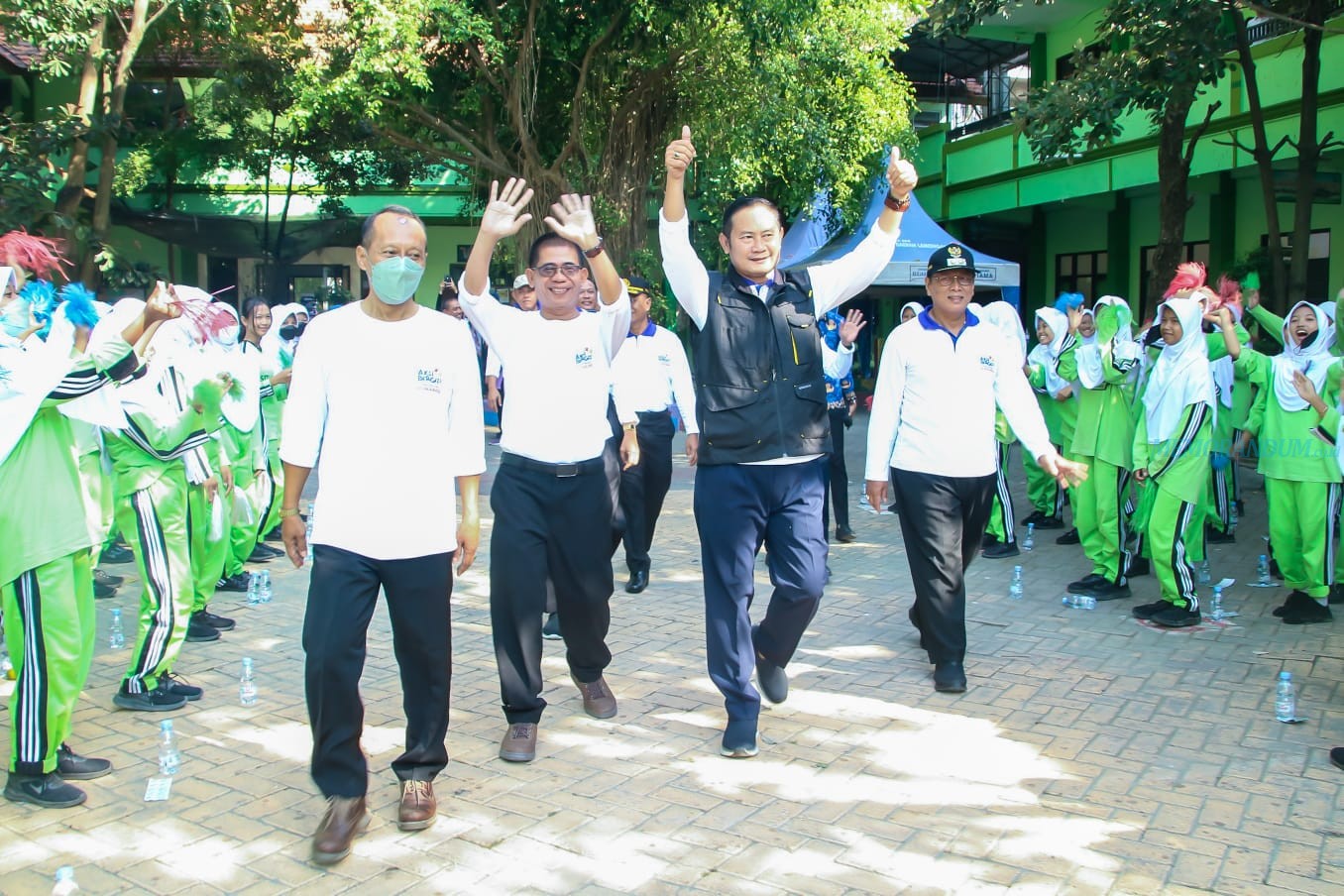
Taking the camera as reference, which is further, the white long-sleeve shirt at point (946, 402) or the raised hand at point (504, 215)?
the white long-sleeve shirt at point (946, 402)

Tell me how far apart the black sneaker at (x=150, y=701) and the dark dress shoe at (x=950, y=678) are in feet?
11.4

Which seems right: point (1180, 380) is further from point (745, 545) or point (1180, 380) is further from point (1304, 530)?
point (745, 545)

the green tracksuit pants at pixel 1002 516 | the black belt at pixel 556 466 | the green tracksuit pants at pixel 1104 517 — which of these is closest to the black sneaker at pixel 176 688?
the black belt at pixel 556 466

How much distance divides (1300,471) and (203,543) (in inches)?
238

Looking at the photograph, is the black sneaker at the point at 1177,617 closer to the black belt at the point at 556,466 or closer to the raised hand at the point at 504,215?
the black belt at the point at 556,466

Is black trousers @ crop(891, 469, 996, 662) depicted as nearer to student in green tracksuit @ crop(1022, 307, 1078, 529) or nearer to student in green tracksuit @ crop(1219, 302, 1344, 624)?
student in green tracksuit @ crop(1219, 302, 1344, 624)

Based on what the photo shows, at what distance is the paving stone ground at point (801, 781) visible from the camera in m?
3.58

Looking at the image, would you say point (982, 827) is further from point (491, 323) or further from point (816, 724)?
point (491, 323)

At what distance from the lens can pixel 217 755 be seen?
4609 millimetres

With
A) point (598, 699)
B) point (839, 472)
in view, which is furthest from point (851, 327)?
point (598, 699)

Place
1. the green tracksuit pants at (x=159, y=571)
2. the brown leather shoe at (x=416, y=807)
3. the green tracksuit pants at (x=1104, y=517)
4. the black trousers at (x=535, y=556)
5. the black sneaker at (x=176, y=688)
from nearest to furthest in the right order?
the brown leather shoe at (x=416, y=807) < the black trousers at (x=535, y=556) < the green tracksuit pants at (x=159, y=571) < the black sneaker at (x=176, y=688) < the green tracksuit pants at (x=1104, y=517)

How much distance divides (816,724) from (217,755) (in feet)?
8.13

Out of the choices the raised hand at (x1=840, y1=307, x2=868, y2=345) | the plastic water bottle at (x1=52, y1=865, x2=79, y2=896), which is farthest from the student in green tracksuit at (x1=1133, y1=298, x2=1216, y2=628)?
the plastic water bottle at (x1=52, y1=865, x2=79, y2=896)

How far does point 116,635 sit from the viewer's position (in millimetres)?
6211
